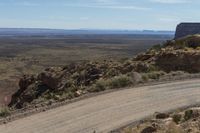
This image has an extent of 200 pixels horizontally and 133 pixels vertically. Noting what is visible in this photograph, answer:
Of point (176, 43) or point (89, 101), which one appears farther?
point (176, 43)

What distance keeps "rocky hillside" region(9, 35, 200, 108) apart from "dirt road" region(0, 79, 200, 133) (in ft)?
8.55

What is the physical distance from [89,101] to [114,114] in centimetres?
323

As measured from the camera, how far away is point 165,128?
14.1 meters

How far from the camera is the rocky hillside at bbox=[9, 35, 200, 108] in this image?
25.9 m

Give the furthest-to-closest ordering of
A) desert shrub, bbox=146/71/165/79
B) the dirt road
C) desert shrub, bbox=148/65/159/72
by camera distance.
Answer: desert shrub, bbox=148/65/159/72 < desert shrub, bbox=146/71/165/79 < the dirt road

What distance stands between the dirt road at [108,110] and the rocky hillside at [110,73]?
103 inches

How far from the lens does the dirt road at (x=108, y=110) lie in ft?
57.7

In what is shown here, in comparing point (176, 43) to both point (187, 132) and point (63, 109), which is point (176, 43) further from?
point (187, 132)

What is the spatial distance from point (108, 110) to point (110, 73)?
1301cm

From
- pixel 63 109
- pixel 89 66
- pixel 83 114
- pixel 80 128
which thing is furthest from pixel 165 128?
pixel 89 66

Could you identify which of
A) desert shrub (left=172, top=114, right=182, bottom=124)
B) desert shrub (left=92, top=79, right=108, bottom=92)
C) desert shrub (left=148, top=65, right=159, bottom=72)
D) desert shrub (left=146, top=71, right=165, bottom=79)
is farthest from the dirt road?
desert shrub (left=148, top=65, right=159, bottom=72)

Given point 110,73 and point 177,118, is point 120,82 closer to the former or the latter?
point 110,73

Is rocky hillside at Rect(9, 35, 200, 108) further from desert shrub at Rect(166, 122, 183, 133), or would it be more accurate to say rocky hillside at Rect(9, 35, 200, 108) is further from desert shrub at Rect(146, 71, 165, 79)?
desert shrub at Rect(166, 122, 183, 133)

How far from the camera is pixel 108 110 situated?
64.3 feet
